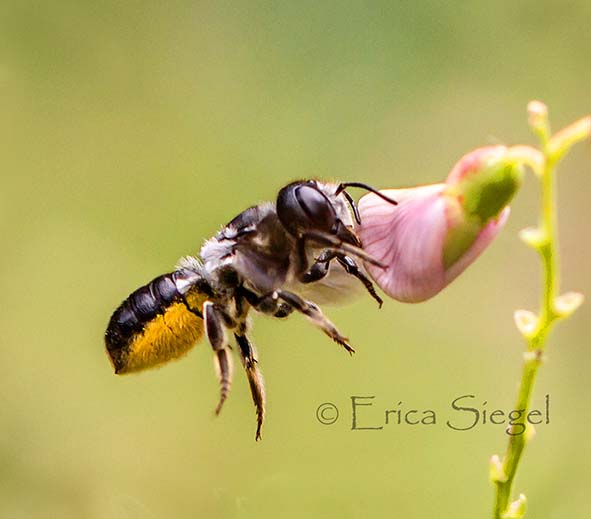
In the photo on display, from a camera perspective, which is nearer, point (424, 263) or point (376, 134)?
point (424, 263)

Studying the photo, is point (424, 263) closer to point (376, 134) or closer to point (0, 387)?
point (0, 387)

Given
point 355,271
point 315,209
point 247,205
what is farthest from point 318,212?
point 247,205

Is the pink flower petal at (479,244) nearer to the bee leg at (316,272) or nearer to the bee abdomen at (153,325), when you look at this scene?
the bee leg at (316,272)

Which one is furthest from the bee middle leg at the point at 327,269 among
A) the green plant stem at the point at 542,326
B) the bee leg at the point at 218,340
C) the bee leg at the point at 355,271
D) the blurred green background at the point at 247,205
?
the blurred green background at the point at 247,205

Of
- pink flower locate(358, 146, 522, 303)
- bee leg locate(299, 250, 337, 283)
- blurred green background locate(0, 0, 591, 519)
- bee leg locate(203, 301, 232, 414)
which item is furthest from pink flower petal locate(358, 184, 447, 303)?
blurred green background locate(0, 0, 591, 519)

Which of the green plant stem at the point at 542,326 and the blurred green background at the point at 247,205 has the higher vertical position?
the blurred green background at the point at 247,205

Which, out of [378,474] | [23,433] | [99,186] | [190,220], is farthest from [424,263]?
[99,186]
